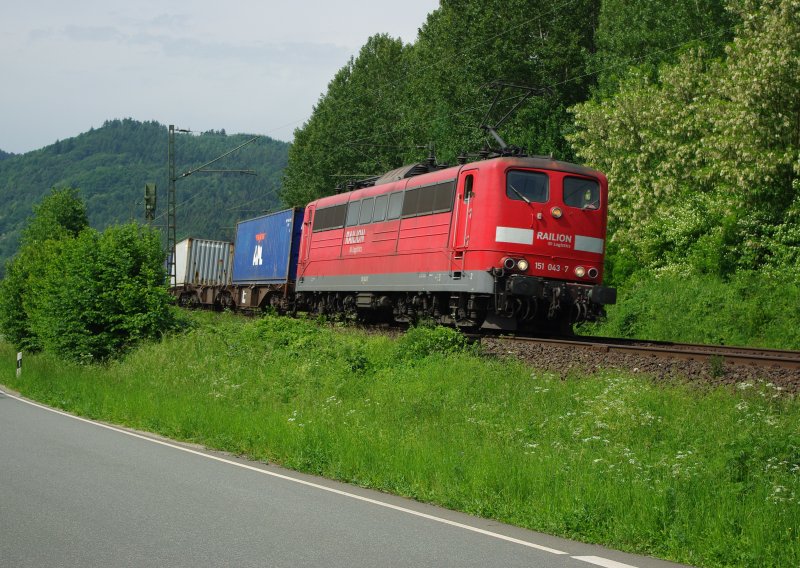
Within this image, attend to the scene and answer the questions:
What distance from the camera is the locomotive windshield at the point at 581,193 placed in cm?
2047

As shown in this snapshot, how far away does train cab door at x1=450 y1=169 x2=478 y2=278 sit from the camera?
20.1 m

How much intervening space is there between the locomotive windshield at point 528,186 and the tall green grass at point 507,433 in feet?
11.1

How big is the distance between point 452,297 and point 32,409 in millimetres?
8583

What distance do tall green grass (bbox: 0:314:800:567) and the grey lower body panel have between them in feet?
5.37

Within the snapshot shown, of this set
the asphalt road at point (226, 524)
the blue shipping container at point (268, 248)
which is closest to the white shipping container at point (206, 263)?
the blue shipping container at point (268, 248)

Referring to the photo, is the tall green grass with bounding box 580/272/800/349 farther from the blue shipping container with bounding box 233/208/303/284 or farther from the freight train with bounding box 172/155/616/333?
the blue shipping container with bounding box 233/208/303/284

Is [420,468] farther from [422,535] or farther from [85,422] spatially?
[85,422]

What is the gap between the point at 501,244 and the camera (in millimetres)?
19531

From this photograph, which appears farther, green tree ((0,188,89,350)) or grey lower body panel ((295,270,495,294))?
green tree ((0,188,89,350))

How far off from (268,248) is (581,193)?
56.8ft

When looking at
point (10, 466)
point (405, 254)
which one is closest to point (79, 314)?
point (405, 254)

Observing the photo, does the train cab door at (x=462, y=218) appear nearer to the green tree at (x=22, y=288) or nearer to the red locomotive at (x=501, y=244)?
the red locomotive at (x=501, y=244)

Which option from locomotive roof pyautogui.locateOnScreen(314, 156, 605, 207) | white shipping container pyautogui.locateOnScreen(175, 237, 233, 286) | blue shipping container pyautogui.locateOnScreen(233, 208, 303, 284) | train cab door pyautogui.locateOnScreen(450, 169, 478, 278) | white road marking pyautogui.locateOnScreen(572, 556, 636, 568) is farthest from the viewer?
white shipping container pyautogui.locateOnScreen(175, 237, 233, 286)

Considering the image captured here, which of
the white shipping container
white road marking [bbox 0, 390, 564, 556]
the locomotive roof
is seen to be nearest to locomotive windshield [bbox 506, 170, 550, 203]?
the locomotive roof
